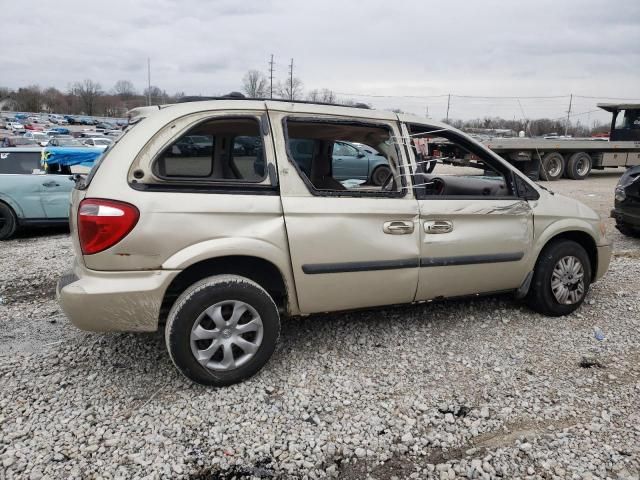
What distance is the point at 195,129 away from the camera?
10.1 ft

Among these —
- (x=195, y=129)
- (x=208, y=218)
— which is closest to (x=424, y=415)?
(x=208, y=218)

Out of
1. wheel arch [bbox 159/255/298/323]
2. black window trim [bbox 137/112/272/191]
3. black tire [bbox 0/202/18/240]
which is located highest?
black window trim [bbox 137/112/272/191]

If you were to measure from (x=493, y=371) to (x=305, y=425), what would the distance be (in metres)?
1.43

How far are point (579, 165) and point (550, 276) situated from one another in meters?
15.6

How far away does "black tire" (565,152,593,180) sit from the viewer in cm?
1723

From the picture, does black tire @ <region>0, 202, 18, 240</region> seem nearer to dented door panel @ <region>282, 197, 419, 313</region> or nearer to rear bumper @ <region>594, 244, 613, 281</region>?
dented door panel @ <region>282, 197, 419, 313</region>

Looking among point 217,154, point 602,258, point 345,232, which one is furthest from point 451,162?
point 217,154

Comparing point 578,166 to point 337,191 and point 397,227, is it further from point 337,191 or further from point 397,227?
point 337,191

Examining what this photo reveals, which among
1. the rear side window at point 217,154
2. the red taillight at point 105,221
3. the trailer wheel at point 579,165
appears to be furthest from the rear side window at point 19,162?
the trailer wheel at point 579,165

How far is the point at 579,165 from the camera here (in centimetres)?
1745

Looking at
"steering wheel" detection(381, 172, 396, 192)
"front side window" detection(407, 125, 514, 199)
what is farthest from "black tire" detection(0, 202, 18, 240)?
"front side window" detection(407, 125, 514, 199)

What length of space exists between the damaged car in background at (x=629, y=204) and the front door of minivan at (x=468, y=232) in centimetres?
368

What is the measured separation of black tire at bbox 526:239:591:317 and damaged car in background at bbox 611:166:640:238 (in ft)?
10.1

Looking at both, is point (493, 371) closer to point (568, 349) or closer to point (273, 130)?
point (568, 349)
